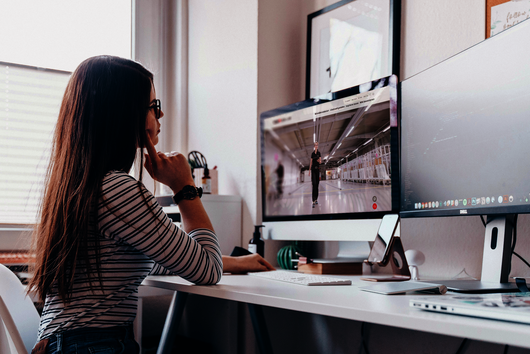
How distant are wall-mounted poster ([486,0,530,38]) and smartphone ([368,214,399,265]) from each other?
0.61 m

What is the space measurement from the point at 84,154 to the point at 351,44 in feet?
3.79

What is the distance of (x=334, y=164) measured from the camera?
1.49m

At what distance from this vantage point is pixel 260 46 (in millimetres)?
1902

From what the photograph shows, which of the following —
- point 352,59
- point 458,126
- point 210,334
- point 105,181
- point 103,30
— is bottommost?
point 210,334

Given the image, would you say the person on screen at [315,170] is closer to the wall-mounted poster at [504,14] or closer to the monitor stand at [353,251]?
the monitor stand at [353,251]

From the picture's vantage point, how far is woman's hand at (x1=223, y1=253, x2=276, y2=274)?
56.2 inches

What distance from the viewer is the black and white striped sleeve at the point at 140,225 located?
37.9 inches

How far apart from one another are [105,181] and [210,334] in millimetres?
1041

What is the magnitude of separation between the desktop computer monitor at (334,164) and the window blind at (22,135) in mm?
994

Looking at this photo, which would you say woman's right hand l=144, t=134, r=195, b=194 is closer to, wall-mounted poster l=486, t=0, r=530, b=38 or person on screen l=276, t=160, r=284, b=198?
person on screen l=276, t=160, r=284, b=198


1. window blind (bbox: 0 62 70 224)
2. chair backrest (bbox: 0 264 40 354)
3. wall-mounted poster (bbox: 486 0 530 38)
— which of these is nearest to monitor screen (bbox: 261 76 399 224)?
wall-mounted poster (bbox: 486 0 530 38)

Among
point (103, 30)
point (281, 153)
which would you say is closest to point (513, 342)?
point (281, 153)

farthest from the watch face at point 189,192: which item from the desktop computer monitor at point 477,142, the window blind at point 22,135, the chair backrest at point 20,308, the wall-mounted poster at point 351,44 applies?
the window blind at point 22,135

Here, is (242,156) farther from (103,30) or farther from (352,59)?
(103,30)
